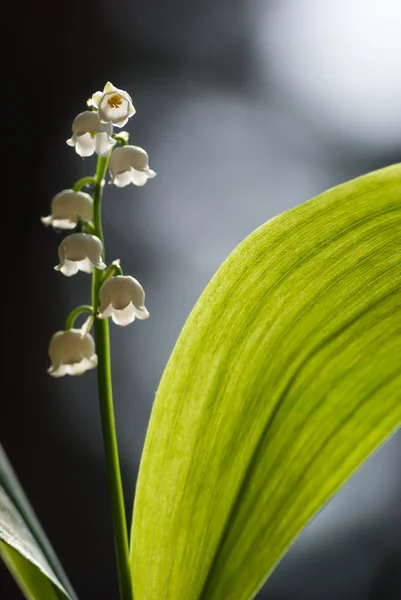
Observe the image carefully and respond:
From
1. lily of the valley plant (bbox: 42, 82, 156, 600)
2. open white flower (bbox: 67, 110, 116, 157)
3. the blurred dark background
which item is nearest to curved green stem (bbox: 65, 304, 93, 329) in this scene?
lily of the valley plant (bbox: 42, 82, 156, 600)

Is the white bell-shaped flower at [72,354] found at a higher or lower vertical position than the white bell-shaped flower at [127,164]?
lower

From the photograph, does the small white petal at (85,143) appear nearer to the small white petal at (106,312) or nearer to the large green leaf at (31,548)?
the small white petal at (106,312)

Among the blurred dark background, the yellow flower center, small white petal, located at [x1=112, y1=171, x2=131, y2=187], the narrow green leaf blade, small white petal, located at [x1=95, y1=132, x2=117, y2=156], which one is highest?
the blurred dark background

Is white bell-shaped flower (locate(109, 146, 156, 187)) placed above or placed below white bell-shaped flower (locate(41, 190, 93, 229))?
above

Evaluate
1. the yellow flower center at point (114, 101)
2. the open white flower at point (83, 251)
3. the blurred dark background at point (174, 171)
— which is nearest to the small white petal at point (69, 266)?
the open white flower at point (83, 251)

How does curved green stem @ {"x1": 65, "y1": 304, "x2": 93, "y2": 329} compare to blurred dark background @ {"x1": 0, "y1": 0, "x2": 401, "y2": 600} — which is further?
blurred dark background @ {"x1": 0, "y1": 0, "x2": 401, "y2": 600}

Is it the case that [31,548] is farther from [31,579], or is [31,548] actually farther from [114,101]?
[114,101]

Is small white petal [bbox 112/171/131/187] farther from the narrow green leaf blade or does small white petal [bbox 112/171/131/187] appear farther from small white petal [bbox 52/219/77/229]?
the narrow green leaf blade
